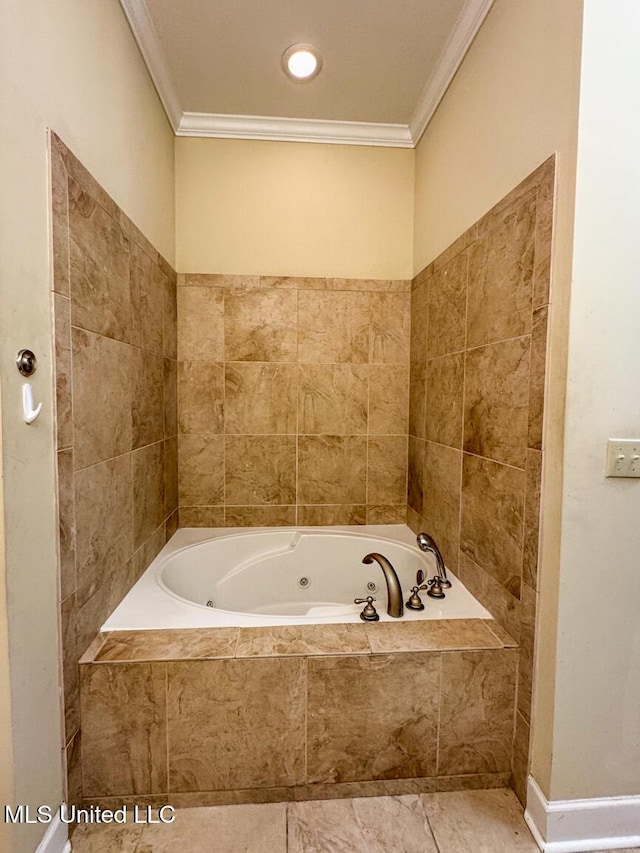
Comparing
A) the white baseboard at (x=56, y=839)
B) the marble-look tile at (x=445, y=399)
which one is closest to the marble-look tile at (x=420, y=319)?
the marble-look tile at (x=445, y=399)

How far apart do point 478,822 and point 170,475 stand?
177 cm

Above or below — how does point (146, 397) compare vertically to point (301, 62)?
below

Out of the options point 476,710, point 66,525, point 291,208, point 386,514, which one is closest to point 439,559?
point 476,710

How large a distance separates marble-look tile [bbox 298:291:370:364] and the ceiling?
82 cm

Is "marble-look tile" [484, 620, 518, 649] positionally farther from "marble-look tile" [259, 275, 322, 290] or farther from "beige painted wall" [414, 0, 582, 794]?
"marble-look tile" [259, 275, 322, 290]

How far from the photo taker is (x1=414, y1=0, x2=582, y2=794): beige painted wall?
A: 106 centimetres

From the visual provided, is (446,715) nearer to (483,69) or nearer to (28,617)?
(28,617)

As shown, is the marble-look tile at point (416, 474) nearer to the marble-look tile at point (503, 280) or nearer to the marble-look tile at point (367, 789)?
the marble-look tile at point (503, 280)

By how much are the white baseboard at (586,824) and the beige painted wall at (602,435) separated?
1.2 inches

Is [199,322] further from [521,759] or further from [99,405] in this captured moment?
[521,759]

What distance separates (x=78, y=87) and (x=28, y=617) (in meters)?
1.40

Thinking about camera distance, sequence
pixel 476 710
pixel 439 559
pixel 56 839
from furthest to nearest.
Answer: pixel 439 559 < pixel 476 710 < pixel 56 839

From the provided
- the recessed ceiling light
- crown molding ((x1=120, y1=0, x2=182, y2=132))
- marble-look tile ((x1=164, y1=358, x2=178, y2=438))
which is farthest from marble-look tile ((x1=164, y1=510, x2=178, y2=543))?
the recessed ceiling light

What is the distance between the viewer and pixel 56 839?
103 cm
